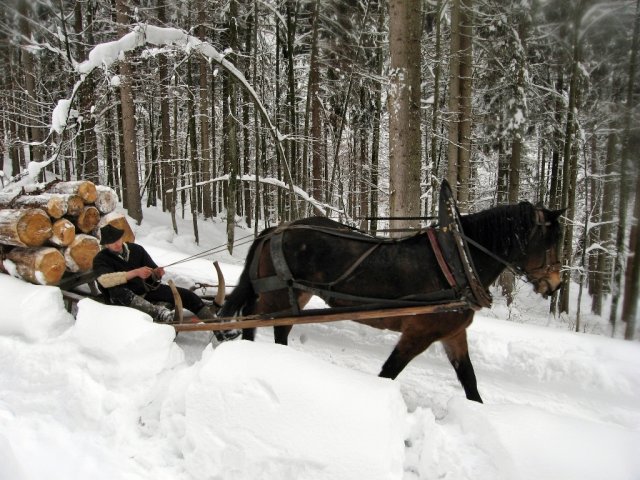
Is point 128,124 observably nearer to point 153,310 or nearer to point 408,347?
point 153,310

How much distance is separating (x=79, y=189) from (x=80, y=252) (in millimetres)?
754

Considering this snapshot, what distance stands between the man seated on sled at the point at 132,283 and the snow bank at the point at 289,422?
5.80ft

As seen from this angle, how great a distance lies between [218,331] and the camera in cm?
414

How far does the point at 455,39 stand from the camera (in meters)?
9.27

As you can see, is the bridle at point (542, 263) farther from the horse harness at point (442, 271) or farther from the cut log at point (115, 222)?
the cut log at point (115, 222)

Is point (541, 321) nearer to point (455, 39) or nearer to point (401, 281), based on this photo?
point (455, 39)

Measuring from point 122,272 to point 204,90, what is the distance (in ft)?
38.1

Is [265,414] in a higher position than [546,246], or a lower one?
lower

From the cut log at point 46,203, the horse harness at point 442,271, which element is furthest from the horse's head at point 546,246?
the cut log at point 46,203

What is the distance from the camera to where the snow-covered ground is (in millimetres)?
2113

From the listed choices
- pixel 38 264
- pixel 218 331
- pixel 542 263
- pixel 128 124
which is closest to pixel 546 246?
pixel 542 263

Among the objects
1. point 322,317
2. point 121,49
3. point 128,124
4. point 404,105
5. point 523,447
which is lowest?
point 523,447

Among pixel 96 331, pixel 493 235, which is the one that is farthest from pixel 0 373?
pixel 493 235

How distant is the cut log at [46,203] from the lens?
14.7 feet
